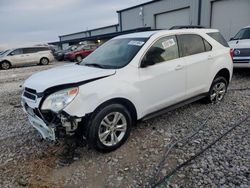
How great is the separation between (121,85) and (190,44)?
1.98 metres

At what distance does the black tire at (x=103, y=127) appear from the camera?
10.6 ft

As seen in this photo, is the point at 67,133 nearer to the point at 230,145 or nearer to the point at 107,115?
the point at 107,115

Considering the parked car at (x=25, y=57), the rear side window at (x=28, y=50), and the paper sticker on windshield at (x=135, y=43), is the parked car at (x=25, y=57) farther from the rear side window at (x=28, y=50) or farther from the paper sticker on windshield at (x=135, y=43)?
the paper sticker on windshield at (x=135, y=43)

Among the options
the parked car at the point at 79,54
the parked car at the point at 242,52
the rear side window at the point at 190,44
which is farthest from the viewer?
the parked car at the point at 79,54

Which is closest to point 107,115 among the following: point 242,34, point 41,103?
point 41,103

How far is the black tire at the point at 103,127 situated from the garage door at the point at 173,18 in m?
16.5

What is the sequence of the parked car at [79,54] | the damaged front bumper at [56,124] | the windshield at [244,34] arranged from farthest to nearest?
the parked car at [79,54]
the windshield at [244,34]
the damaged front bumper at [56,124]

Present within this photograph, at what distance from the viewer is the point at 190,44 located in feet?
15.1

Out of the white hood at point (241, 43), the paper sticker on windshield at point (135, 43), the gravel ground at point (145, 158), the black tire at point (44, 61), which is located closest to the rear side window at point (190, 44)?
the paper sticker on windshield at point (135, 43)

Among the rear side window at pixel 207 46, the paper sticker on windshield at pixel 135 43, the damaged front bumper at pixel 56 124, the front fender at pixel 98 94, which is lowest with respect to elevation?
the damaged front bumper at pixel 56 124

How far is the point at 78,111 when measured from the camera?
3076mm

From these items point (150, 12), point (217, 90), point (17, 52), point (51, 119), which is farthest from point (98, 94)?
point (150, 12)

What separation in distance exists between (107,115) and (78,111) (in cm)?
47

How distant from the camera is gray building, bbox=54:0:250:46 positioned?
14.5m
